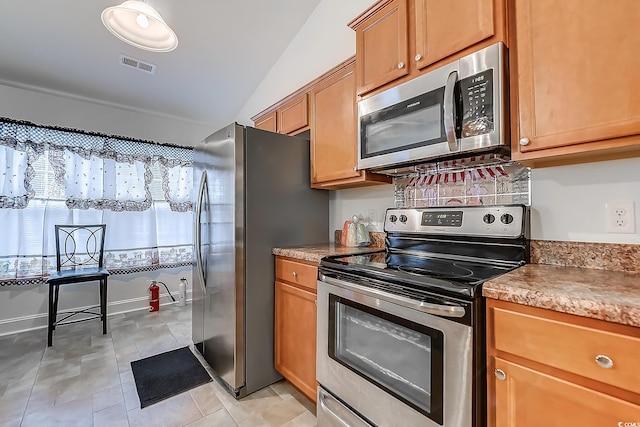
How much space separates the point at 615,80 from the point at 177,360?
9.92ft

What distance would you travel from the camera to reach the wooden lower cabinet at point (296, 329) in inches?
67.9

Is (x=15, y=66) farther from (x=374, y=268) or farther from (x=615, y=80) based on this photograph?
(x=615, y=80)

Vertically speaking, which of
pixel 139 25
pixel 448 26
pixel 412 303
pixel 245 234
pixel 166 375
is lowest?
pixel 166 375

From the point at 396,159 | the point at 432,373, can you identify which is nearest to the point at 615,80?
the point at 396,159

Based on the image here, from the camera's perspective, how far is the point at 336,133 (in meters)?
2.00

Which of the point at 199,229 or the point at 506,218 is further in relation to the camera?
the point at 199,229

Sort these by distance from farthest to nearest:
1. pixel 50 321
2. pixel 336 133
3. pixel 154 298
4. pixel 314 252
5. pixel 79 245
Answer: pixel 154 298 → pixel 79 245 → pixel 50 321 → pixel 336 133 → pixel 314 252

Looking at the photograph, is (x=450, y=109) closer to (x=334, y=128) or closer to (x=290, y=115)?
(x=334, y=128)

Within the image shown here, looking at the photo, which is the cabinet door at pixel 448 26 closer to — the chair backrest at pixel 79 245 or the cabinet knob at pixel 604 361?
the cabinet knob at pixel 604 361

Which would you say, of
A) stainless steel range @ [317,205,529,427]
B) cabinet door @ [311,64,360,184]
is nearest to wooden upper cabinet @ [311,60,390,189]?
cabinet door @ [311,64,360,184]

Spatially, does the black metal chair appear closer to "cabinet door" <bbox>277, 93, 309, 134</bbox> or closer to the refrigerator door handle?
the refrigerator door handle

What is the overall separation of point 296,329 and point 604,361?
146cm

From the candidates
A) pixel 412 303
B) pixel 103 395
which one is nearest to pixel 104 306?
pixel 103 395

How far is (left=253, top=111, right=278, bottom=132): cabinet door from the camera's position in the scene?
2.75 meters
